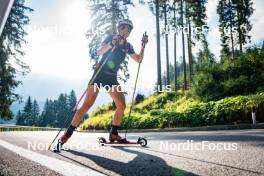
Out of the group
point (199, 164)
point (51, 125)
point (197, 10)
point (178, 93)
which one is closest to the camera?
point (199, 164)

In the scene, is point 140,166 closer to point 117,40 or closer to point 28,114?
point 117,40

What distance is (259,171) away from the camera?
2.75 metres

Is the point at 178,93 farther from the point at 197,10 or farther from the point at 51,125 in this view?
the point at 51,125

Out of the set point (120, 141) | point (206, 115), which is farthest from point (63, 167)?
point (206, 115)

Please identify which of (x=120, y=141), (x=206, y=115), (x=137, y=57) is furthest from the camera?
(x=206, y=115)

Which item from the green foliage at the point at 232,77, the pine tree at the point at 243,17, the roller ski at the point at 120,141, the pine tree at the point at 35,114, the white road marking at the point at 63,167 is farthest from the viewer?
the pine tree at the point at 35,114

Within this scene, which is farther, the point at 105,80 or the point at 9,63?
the point at 9,63

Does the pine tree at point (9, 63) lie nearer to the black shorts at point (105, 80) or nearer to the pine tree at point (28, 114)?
the black shorts at point (105, 80)

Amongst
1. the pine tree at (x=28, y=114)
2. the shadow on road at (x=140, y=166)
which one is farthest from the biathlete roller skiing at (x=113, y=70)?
the pine tree at (x=28, y=114)

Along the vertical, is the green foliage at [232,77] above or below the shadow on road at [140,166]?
above

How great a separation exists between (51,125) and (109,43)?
105554 millimetres

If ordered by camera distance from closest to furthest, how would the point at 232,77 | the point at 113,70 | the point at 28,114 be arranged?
1. the point at 113,70
2. the point at 232,77
3. the point at 28,114

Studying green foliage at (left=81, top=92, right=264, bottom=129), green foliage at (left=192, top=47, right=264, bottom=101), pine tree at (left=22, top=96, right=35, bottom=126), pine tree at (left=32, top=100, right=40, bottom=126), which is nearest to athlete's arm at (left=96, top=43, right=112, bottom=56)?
green foliage at (left=81, top=92, right=264, bottom=129)

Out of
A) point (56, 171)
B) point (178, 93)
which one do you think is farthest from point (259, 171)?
point (178, 93)
